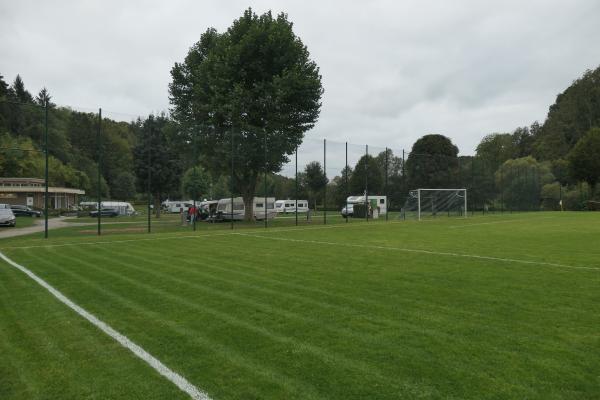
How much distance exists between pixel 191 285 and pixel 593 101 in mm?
73166

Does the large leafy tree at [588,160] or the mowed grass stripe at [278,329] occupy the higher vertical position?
the large leafy tree at [588,160]

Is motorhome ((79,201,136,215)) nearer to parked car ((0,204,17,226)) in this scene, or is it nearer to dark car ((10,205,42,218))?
dark car ((10,205,42,218))

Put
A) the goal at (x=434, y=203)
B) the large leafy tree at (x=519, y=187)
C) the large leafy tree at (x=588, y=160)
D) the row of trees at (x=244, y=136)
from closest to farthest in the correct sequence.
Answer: the row of trees at (x=244, y=136)
the goal at (x=434, y=203)
the large leafy tree at (x=519, y=187)
the large leafy tree at (x=588, y=160)

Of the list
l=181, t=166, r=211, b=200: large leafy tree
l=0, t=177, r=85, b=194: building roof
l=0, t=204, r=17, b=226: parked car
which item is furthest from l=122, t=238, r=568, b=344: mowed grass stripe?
l=0, t=177, r=85, b=194: building roof

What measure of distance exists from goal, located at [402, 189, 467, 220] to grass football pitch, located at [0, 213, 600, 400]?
24039 millimetres

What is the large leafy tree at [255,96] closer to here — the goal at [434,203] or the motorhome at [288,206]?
the goal at [434,203]

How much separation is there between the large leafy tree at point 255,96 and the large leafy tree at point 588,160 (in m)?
32.4

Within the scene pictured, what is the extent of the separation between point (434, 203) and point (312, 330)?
105ft

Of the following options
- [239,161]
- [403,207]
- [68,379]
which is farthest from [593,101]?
[68,379]

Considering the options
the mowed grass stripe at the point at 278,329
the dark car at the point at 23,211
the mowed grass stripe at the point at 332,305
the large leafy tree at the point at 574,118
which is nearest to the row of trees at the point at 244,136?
the dark car at the point at 23,211

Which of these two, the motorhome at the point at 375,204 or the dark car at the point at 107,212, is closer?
the motorhome at the point at 375,204

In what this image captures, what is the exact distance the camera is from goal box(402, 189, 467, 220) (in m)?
33.4

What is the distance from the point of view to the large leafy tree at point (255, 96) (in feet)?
84.9

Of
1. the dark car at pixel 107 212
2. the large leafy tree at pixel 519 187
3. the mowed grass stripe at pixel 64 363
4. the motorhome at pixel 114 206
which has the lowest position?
the mowed grass stripe at pixel 64 363
